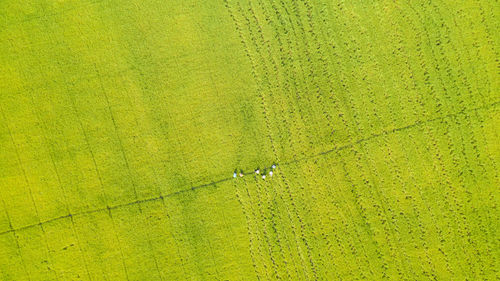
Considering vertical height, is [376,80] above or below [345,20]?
below

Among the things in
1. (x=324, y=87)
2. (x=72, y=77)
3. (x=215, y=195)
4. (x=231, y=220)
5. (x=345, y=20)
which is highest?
(x=72, y=77)

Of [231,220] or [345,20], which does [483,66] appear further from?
[231,220]

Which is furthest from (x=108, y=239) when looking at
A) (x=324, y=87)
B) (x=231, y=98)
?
(x=324, y=87)

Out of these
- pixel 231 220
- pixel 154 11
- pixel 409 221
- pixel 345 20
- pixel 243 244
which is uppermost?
pixel 154 11

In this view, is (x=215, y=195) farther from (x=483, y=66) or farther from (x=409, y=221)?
(x=483, y=66)

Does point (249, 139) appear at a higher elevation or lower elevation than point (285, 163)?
higher

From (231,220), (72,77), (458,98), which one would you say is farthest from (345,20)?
(72,77)
